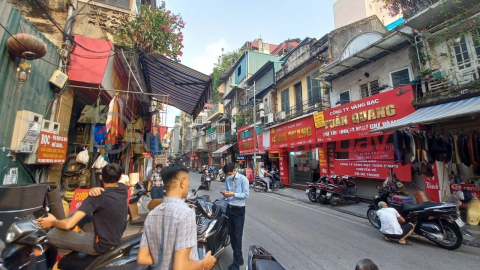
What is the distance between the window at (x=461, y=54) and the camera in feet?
23.7

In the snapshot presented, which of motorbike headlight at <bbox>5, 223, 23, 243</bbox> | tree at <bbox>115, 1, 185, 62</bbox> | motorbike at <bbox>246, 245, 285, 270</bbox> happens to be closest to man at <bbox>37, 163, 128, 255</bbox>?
motorbike headlight at <bbox>5, 223, 23, 243</bbox>

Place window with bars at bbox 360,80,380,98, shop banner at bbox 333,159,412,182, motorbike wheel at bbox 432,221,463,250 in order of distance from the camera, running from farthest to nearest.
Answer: window with bars at bbox 360,80,380,98 → shop banner at bbox 333,159,412,182 → motorbike wheel at bbox 432,221,463,250

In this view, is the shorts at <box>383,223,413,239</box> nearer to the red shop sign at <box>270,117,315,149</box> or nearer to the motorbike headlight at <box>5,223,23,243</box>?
the motorbike headlight at <box>5,223,23,243</box>

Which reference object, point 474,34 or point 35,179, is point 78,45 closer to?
point 35,179

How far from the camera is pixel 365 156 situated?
9562mm

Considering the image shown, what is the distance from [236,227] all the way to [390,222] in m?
3.58

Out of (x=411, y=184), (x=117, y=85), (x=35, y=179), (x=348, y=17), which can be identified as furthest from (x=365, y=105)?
(x=348, y=17)

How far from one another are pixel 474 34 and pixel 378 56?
317 cm

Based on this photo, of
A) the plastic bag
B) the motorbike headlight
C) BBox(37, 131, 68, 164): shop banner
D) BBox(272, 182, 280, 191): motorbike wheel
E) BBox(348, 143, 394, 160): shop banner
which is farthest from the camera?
BBox(272, 182, 280, 191): motorbike wheel

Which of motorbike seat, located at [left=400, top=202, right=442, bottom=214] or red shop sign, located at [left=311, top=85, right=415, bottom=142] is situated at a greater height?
red shop sign, located at [left=311, top=85, right=415, bottom=142]

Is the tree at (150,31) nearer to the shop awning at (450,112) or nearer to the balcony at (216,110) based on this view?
the shop awning at (450,112)

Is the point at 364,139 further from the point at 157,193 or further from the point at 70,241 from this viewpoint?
the point at 70,241

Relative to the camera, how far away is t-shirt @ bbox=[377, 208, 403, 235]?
15.4 feet

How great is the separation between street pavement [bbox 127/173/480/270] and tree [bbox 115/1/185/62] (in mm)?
5485
